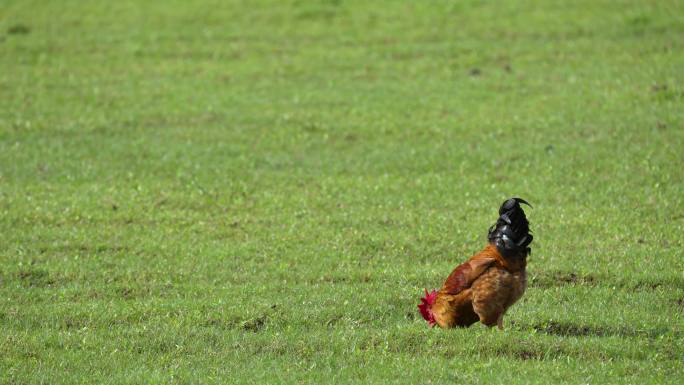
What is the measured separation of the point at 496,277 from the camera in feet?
36.4

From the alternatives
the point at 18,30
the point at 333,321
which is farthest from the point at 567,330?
the point at 18,30

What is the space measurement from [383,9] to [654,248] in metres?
17.0

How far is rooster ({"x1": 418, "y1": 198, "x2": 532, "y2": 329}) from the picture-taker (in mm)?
11102

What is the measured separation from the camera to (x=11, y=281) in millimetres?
13945

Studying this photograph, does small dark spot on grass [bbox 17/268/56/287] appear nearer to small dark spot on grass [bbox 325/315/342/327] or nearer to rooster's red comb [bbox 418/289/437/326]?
small dark spot on grass [bbox 325/315/342/327]

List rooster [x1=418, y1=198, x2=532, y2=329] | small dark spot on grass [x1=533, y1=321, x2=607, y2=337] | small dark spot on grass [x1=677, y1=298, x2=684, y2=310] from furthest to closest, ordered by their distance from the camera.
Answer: small dark spot on grass [x1=677, y1=298, x2=684, y2=310] < small dark spot on grass [x1=533, y1=321, x2=607, y2=337] < rooster [x1=418, y1=198, x2=532, y2=329]

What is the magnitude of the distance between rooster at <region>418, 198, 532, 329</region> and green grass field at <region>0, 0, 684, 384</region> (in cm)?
38

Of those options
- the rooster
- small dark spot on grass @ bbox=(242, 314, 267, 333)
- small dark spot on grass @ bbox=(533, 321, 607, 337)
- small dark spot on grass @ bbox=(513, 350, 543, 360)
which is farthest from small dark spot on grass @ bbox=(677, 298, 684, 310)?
small dark spot on grass @ bbox=(242, 314, 267, 333)

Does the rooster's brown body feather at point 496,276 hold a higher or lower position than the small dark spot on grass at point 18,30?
lower

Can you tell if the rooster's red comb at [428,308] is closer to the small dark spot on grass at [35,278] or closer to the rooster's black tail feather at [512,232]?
the rooster's black tail feather at [512,232]

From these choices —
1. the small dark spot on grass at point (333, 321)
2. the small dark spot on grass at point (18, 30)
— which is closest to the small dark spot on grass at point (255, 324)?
the small dark spot on grass at point (333, 321)

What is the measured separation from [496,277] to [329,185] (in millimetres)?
7865

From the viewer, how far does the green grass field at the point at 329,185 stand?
11.3 meters

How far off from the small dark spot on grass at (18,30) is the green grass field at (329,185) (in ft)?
0.34
